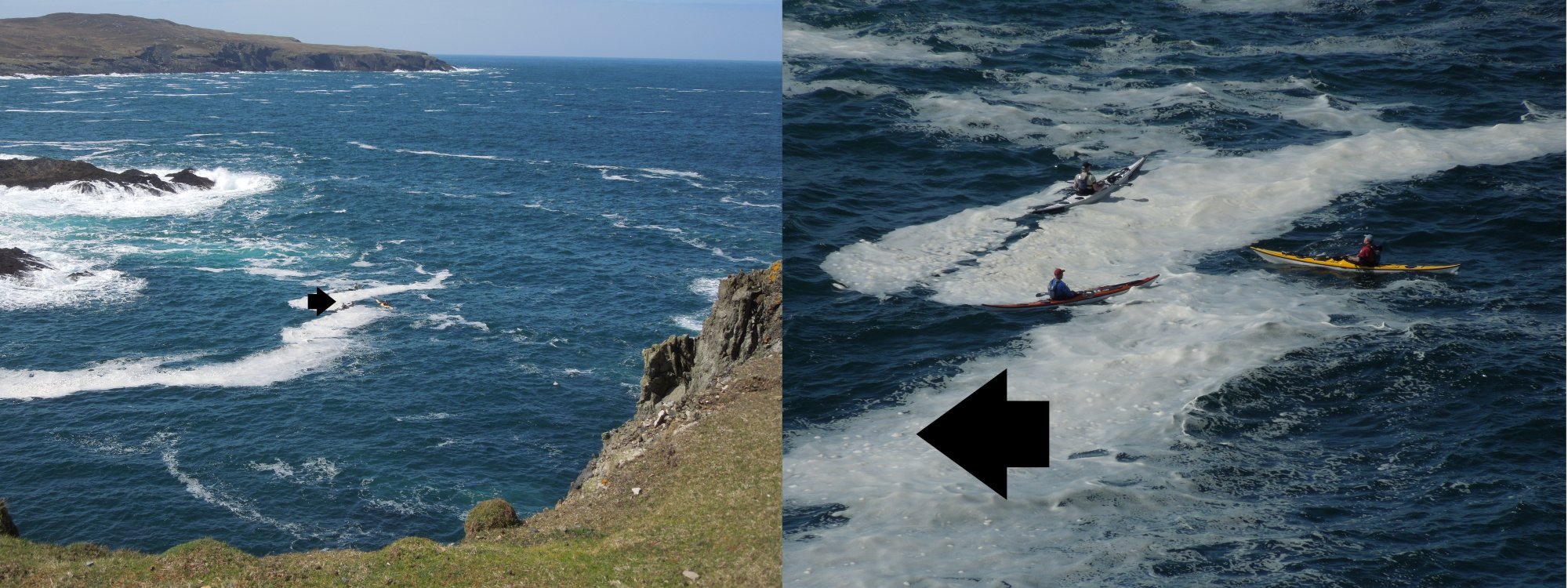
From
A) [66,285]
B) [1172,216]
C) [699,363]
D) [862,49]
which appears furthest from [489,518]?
[66,285]

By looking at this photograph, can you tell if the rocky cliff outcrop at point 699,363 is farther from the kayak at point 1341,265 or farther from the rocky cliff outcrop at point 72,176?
the rocky cliff outcrop at point 72,176

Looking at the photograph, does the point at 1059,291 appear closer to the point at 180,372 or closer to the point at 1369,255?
the point at 1369,255

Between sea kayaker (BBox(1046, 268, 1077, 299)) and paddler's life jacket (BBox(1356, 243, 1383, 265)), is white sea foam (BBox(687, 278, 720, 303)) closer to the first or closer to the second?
sea kayaker (BBox(1046, 268, 1077, 299))

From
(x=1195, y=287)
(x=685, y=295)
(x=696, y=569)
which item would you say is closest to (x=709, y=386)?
(x=696, y=569)

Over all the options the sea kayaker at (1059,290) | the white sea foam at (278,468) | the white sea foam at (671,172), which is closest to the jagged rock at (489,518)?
Answer: the sea kayaker at (1059,290)

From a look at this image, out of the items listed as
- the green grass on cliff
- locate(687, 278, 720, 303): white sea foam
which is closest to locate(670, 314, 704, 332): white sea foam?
locate(687, 278, 720, 303): white sea foam

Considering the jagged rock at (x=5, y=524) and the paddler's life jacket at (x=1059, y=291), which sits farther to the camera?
the paddler's life jacket at (x=1059, y=291)
